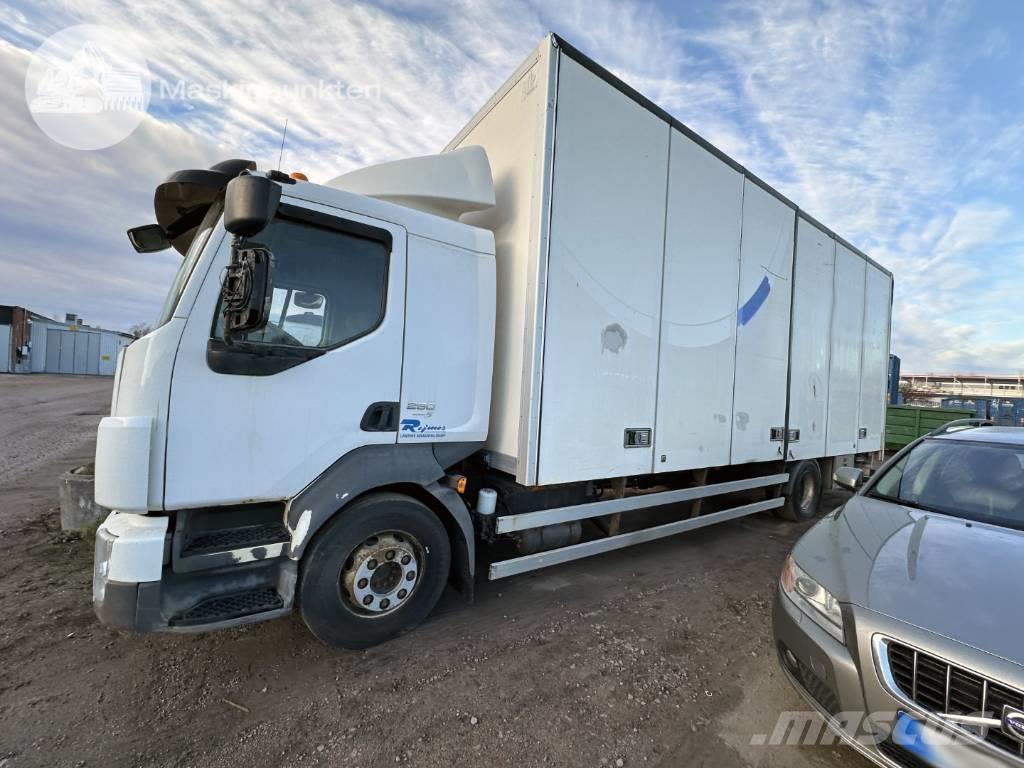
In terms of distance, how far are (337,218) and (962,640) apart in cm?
353

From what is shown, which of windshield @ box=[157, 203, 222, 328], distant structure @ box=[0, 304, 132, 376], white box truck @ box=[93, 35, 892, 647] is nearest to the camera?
white box truck @ box=[93, 35, 892, 647]

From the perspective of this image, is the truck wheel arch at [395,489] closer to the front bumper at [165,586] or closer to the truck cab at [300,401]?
the truck cab at [300,401]

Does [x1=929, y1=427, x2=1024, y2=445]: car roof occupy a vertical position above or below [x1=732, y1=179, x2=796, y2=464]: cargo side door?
below

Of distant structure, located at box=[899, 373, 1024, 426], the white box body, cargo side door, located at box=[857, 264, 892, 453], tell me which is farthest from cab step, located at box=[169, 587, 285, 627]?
distant structure, located at box=[899, 373, 1024, 426]

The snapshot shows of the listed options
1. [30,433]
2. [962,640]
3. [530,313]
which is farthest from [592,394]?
[30,433]

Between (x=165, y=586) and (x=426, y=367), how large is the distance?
Result: 1790 millimetres

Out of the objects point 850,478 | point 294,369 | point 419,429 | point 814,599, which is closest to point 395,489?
point 419,429

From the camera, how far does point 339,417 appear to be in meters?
2.76

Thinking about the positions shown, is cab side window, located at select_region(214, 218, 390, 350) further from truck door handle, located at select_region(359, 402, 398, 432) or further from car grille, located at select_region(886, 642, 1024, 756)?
car grille, located at select_region(886, 642, 1024, 756)

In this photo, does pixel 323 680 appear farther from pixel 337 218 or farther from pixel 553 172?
pixel 553 172

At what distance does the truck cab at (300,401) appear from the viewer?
2.30 meters

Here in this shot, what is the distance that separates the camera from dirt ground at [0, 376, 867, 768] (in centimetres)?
220

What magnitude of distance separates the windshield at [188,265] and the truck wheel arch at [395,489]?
1211mm

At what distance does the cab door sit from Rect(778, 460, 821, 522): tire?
5.44 metres
